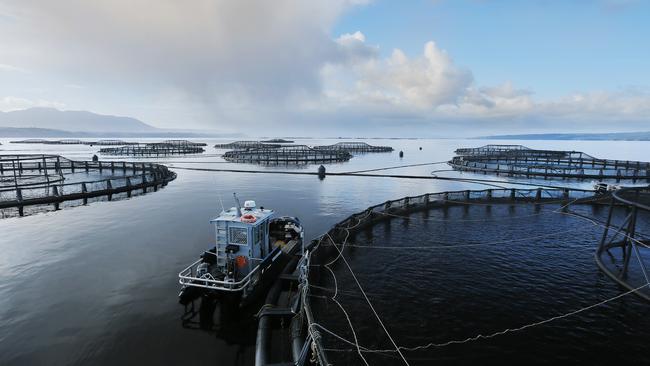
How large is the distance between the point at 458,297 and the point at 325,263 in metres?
9.18

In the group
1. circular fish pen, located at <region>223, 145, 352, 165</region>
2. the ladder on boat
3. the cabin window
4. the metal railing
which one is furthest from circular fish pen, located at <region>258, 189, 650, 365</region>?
circular fish pen, located at <region>223, 145, 352, 165</region>

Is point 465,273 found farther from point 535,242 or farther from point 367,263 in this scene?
point 535,242

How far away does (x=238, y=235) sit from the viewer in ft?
64.0

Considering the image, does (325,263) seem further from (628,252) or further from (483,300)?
(628,252)

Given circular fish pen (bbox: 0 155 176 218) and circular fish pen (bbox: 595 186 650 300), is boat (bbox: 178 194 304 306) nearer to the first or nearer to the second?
circular fish pen (bbox: 595 186 650 300)

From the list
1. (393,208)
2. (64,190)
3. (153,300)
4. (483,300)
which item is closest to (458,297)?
(483,300)

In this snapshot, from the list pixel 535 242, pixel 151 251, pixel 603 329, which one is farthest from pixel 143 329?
pixel 535 242

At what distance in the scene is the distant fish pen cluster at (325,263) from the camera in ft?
43.1

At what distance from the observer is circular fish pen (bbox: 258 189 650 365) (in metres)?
14.0

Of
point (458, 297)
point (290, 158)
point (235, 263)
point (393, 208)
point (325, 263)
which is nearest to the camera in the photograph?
point (458, 297)

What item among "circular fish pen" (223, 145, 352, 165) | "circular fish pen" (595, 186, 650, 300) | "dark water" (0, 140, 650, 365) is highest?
"circular fish pen" (223, 145, 352, 165)

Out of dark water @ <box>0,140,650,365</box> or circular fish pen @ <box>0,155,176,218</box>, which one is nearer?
dark water @ <box>0,140,650,365</box>

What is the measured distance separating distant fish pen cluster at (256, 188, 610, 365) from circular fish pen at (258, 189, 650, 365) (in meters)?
0.09

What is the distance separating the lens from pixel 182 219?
1523 inches
